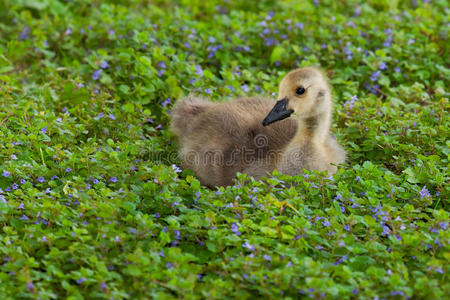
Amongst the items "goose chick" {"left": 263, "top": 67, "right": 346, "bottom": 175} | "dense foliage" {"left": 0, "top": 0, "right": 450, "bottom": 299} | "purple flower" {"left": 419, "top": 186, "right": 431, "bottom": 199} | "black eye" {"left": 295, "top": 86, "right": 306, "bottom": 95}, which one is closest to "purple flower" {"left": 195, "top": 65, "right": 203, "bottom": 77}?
"dense foliage" {"left": 0, "top": 0, "right": 450, "bottom": 299}

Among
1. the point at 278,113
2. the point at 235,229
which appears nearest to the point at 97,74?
the point at 278,113

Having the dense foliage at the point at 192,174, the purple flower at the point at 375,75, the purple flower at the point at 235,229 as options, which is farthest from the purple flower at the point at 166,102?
the purple flower at the point at 235,229

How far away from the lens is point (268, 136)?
4934 millimetres

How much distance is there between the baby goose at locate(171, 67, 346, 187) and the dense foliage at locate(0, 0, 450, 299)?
0.29 metres

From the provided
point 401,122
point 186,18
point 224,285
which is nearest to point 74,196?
point 224,285

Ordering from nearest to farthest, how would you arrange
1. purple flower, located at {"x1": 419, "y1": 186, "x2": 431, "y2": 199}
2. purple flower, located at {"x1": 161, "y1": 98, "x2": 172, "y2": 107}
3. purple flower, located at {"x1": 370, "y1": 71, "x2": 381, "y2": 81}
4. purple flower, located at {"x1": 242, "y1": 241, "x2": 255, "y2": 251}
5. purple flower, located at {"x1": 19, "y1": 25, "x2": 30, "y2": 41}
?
purple flower, located at {"x1": 242, "y1": 241, "x2": 255, "y2": 251}, purple flower, located at {"x1": 419, "y1": 186, "x2": 431, "y2": 199}, purple flower, located at {"x1": 161, "y1": 98, "x2": 172, "y2": 107}, purple flower, located at {"x1": 370, "y1": 71, "x2": 381, "y2": 81}, purple flower, located at {"x1": 19, "y1": 25, "x2": 30, "y2": 41}

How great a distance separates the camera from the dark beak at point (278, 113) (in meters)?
4.75

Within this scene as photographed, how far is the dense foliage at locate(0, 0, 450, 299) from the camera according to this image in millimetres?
3402

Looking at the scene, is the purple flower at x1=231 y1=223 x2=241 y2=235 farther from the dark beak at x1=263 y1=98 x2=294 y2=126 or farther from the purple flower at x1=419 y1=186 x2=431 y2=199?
the purple flower at x1=419 y1=186 x2=431 y2=199

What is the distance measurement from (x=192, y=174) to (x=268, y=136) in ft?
2.18

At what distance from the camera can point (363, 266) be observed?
3596 millimetres

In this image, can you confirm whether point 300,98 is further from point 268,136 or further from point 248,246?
point 248,246

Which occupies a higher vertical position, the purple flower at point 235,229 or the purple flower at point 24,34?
the purple flower at point 24,34

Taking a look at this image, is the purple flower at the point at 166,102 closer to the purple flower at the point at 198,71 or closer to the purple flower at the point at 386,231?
the purple flower at the point at 198,71
